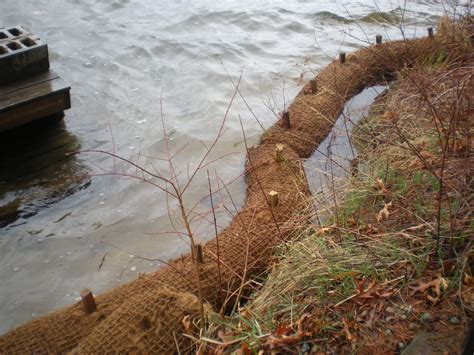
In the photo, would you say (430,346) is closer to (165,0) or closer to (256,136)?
(256,136)

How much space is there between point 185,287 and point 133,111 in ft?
14.6

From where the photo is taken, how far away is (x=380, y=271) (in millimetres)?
3424

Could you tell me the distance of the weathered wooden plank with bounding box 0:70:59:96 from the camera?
20.0 ft

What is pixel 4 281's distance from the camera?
490 cm

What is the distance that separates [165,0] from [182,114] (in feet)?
16.0

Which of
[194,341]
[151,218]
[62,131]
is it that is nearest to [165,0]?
[62,131]

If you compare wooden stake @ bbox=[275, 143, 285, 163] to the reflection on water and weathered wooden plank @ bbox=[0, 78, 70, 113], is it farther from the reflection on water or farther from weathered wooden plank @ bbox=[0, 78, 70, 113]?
weathered wooden plank @ bbox=[0, 78, 70, 113]

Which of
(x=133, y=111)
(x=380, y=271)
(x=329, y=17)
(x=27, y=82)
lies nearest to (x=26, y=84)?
(x=27, y=82)

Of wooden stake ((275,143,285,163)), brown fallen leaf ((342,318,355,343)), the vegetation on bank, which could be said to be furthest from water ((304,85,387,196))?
brown fallen leaf ((342,318,355,343))

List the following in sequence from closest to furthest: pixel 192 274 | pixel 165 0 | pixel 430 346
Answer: pixel 430 346, pixel 192 274, pixel 165 0

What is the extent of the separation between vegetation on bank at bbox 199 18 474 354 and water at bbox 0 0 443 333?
1.88 m

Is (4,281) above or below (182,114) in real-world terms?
below

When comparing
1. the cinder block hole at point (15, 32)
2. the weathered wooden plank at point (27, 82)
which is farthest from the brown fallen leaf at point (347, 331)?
the cinder block hole at point (15, 32)

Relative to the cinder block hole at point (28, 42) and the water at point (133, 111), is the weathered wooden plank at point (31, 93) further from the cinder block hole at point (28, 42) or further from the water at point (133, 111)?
the water at point (133, 111)
